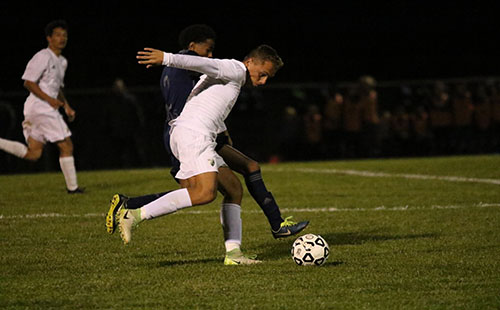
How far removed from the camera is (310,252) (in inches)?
265

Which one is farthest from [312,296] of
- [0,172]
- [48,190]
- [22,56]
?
[22,56]

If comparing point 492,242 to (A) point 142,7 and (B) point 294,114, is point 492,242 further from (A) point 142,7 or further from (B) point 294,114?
(A) point 142,7

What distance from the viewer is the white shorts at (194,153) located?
6.67 meters

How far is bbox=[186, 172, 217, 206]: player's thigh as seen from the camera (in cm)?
662

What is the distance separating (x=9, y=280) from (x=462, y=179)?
947 cm

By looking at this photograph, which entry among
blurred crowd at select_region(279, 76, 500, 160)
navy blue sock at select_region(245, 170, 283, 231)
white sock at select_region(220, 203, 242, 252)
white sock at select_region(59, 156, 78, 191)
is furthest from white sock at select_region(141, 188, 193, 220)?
blurred crowd at select_region(279, 76, 500, 160)

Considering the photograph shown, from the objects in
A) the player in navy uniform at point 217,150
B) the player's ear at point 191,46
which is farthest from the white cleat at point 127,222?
the player's ear at point 191,46

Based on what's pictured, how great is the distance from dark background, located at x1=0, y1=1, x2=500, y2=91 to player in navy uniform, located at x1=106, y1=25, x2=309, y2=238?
17194mm

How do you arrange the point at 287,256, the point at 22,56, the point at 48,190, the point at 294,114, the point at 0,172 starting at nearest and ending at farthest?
1. the point at 287,256
2. the point at 48,190
3. the point at 0,172
4. the point at 294,114
5. the point at 22,56

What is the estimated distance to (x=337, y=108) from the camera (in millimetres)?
20469

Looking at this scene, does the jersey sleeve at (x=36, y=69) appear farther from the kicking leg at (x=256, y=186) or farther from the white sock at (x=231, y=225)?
the white sock at (x=231, y=225)

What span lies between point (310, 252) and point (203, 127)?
1230 mm

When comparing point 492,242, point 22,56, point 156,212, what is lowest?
point 492,242

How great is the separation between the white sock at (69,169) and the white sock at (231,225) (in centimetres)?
577
